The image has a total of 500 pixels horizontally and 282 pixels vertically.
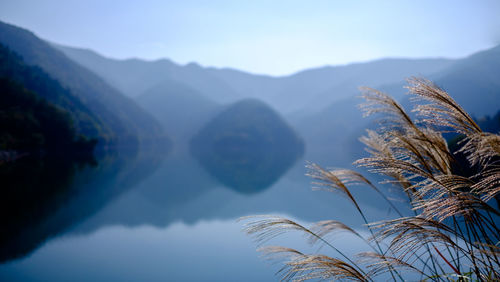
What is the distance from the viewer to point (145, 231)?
8.01 m

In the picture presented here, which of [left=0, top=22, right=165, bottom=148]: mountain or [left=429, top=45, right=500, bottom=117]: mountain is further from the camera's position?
[left=0, top=22, right=165, bottom=148]: mountain

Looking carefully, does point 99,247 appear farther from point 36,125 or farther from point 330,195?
point 36,125

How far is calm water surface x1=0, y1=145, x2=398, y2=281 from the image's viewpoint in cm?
523

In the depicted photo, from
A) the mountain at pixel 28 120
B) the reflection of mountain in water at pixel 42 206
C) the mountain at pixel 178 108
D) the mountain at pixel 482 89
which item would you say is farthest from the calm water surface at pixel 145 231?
the mountain at pixel 178 108

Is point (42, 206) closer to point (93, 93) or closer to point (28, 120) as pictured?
point (28, 120)

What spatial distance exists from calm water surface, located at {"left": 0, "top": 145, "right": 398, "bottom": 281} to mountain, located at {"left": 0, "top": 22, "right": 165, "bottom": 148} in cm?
4135

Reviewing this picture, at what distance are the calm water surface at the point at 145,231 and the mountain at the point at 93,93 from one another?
136 ft

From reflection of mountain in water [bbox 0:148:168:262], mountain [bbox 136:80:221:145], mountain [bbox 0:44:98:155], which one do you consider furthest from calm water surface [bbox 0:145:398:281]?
mountain [bbox 136:80:221:145]

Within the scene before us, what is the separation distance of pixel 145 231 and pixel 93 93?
91494 millimetres

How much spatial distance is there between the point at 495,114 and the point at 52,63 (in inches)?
3393

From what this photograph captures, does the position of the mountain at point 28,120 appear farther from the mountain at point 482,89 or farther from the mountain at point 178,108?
the mountain at point 178,108

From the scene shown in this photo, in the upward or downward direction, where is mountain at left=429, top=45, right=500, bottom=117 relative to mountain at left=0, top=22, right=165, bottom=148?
downward

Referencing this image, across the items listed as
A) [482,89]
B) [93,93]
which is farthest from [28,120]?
[93,93]

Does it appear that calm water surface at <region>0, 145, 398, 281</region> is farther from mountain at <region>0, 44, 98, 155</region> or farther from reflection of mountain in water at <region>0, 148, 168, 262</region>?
mountain at <region>0, 44, 98, 155</region>
